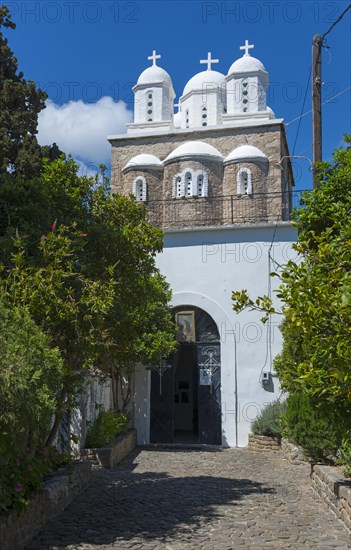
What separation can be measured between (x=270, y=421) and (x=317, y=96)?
7.56m

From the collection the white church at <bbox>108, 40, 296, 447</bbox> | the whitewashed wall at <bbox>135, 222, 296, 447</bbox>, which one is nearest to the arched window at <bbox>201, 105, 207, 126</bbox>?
the white church at <bbox>108, 40, 296, 447</bbox>

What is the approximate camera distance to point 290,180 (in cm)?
3372

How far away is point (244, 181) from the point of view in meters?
26.7

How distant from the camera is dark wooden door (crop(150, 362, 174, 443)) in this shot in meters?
15.3

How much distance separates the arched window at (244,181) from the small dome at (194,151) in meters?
1.33

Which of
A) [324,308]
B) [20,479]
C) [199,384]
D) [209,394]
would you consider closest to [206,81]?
[199,384]

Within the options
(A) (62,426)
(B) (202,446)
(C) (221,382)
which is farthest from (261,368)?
(A) (62,426)

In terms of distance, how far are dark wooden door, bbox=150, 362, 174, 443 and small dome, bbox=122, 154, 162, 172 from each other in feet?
47.8

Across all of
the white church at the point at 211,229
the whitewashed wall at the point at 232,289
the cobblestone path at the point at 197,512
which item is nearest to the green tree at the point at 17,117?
the white church at the point at 211,229

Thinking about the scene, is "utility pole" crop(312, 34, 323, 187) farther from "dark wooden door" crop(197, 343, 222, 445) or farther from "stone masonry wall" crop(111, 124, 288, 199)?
"stone masonry wall" crop(111, 124, 288, 199)

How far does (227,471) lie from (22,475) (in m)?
5.75

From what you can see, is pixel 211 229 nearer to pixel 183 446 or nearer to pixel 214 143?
pixel 183 446

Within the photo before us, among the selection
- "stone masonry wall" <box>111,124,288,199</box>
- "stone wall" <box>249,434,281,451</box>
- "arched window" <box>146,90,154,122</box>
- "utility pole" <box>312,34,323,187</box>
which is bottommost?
"stone wall" <box>249,434,281,451</box>

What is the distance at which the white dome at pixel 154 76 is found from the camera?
3069cm
